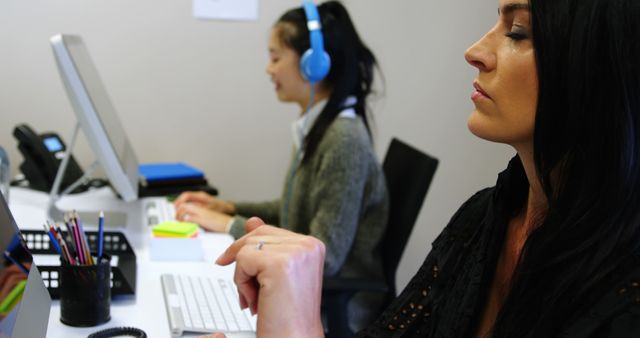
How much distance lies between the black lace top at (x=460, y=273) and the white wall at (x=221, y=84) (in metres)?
1.06

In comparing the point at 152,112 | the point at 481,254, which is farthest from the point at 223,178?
the point at 481,254

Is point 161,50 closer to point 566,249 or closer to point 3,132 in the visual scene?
point 3,132

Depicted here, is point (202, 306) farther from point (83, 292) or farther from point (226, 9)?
point (226, 9)

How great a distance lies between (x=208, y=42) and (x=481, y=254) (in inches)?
66.5

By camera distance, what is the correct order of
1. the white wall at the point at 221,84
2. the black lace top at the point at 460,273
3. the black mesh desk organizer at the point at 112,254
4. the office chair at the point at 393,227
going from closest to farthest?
1. the black lace top at the point at 460,273
2. the black mesh desk organizer at the point at 112,254
3. the office chair at the point at 393,227
4. the white wall at the point at 221,84

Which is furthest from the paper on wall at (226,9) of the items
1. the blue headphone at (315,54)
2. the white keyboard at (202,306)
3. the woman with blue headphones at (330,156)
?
the white keyboard at (202,306)

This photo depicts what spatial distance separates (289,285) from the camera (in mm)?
785

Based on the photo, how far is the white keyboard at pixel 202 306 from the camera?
980mm

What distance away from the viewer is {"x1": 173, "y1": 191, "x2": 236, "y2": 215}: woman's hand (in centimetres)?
190

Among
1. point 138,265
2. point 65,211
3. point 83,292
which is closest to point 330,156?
point 138,265

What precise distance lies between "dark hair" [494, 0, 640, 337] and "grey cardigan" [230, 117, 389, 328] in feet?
2.93

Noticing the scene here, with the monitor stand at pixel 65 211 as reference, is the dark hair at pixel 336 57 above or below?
above

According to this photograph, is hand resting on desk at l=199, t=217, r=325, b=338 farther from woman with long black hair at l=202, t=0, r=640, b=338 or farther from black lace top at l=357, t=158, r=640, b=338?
black lace top at l=357, t=158, r=640, b=338

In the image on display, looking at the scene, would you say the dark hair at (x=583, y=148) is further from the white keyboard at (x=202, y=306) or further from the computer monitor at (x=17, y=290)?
the computer monitor at (x=17, y=290)
